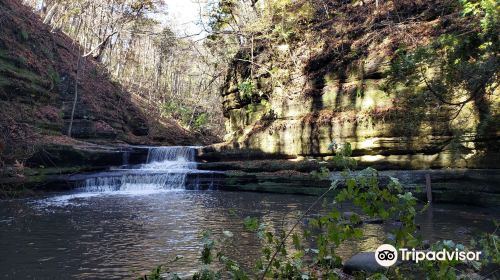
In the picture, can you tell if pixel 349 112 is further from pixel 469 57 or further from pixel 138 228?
pixel 138 228

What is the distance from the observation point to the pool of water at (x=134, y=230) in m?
6.09

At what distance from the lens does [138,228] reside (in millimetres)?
8930

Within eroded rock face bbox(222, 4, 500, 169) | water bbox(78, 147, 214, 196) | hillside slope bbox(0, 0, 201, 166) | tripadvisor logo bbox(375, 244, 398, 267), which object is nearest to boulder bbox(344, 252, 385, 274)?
tripadvisor logo bbox(375, 244, 398, 267)

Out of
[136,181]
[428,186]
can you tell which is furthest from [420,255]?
[136,181]

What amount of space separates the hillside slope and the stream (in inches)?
237

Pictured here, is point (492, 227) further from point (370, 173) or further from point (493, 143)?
point (370, 173)

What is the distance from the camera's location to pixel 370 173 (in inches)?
→ 118

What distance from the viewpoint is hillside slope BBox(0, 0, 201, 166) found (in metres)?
19.4

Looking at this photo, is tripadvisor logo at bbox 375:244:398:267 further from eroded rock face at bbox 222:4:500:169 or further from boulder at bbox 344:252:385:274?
eroded rock face at bbox 222:4:500:169

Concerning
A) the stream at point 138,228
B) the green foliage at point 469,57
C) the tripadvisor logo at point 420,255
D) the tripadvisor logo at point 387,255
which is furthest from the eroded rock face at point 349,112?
the tripadvisor logo at point 387,255

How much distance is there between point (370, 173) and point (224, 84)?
23105mm

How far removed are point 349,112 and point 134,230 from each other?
35.3ft

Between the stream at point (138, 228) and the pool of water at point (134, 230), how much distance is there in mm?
17

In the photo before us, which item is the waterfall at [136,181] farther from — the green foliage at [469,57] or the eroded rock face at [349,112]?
the green foliage at [469,57]
